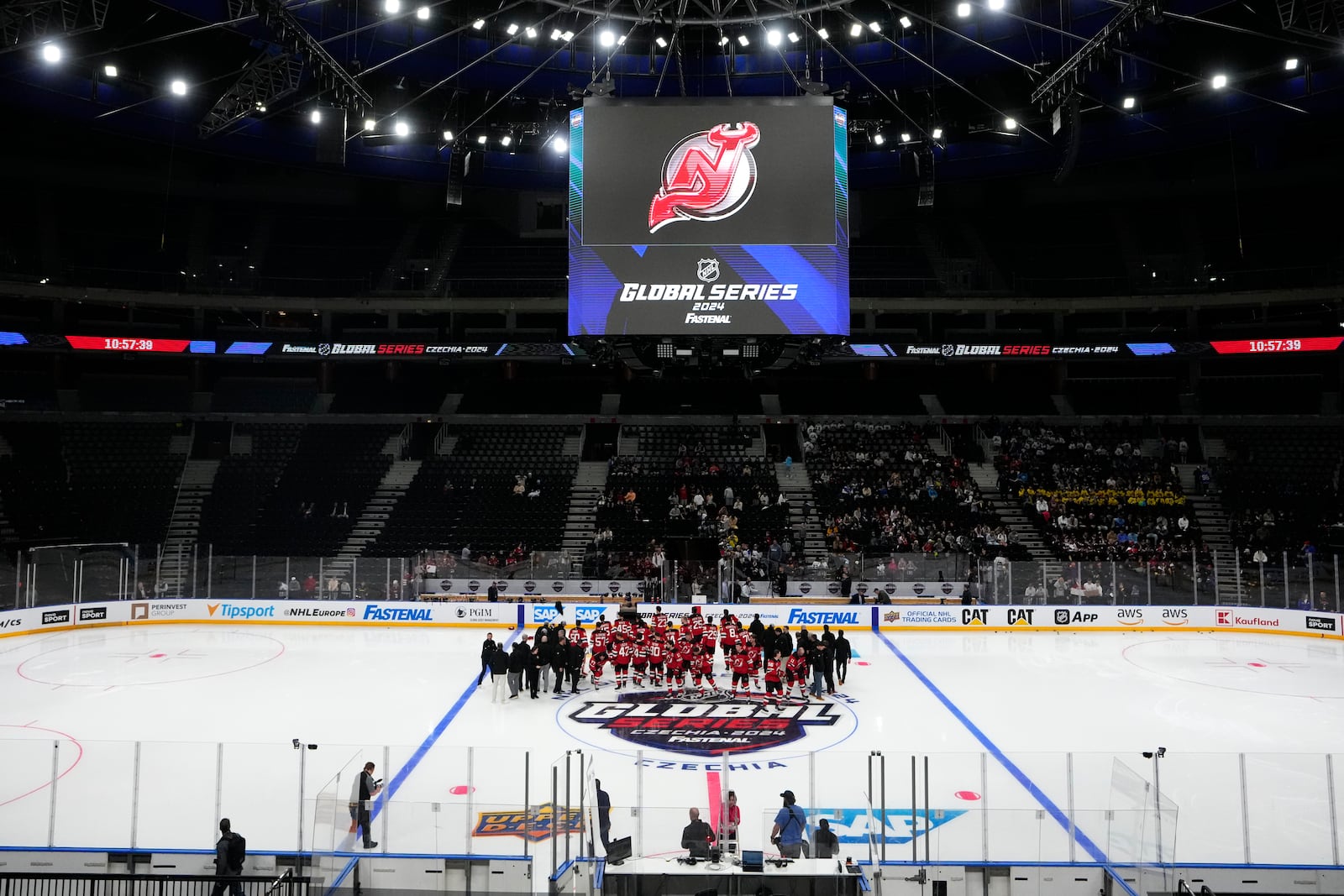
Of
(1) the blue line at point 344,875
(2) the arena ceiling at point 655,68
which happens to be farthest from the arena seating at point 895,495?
(1) the blue line at point 344,875

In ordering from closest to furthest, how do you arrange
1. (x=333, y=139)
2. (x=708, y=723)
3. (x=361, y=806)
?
(x=361, y=806) < (x=708, y=723) < (x=333, y=139)

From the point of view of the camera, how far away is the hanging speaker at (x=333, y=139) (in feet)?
70.8

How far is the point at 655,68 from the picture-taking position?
2753 cm

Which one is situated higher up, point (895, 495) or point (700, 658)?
point (895, 495)

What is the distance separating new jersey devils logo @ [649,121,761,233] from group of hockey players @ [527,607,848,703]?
756cm

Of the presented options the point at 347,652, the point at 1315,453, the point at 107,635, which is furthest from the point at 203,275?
the point at 1315,453

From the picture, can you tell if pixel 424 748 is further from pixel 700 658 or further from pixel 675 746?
pixel 700 658

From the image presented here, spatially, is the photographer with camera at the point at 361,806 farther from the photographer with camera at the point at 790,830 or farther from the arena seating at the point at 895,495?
the arena seating at the point at 895,495

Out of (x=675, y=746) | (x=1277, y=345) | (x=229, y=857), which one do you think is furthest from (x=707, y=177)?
(x=1277, y=345)

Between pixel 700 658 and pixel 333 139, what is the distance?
48.2 ft

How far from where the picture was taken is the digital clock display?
31.1 meters

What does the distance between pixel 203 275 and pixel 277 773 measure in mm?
31621

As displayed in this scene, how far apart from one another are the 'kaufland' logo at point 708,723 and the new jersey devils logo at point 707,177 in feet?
28.0

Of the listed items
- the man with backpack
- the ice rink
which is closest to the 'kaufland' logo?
the ice rink
